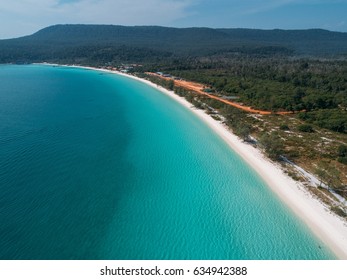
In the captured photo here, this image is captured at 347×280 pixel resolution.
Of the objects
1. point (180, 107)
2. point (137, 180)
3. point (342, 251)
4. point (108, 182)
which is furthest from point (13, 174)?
point (180, 107)

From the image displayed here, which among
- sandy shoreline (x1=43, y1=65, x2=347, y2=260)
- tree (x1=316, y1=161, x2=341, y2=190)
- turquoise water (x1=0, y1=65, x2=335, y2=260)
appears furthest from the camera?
tree (x1=316, y1=161, x2=341, y2=190)

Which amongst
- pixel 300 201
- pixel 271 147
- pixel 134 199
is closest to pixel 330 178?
pixel 300 201

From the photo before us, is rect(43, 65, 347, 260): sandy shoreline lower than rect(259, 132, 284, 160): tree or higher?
A: lower

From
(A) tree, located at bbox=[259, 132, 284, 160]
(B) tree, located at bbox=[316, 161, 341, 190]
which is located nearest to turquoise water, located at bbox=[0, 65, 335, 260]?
(A) tree, located at bbox=[259, 132, 284, 160]

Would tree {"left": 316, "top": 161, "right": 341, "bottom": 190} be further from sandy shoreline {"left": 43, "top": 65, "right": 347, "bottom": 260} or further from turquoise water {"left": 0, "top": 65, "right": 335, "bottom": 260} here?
turquoise water {"left": 0, "top": 65, "right": 335, "bottom": 260}

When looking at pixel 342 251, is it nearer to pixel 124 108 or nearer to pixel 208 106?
pixel 208 106

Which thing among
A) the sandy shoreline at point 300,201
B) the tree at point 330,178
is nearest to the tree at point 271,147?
the sandy shoreline at point 300,201

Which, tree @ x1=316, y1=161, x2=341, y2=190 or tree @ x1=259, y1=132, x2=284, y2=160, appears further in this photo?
A: tree @ x1=259, y1=132, x2=284, y2=160

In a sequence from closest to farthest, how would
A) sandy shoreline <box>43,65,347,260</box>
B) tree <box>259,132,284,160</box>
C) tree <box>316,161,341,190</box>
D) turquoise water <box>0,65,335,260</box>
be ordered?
turquoise water <box>0,65,335,260</box>, sandy shoreline <box>43,65,347,260</box>, tree <box>316,161,341,190</box>, tree <box>259,132,284,160</box>
